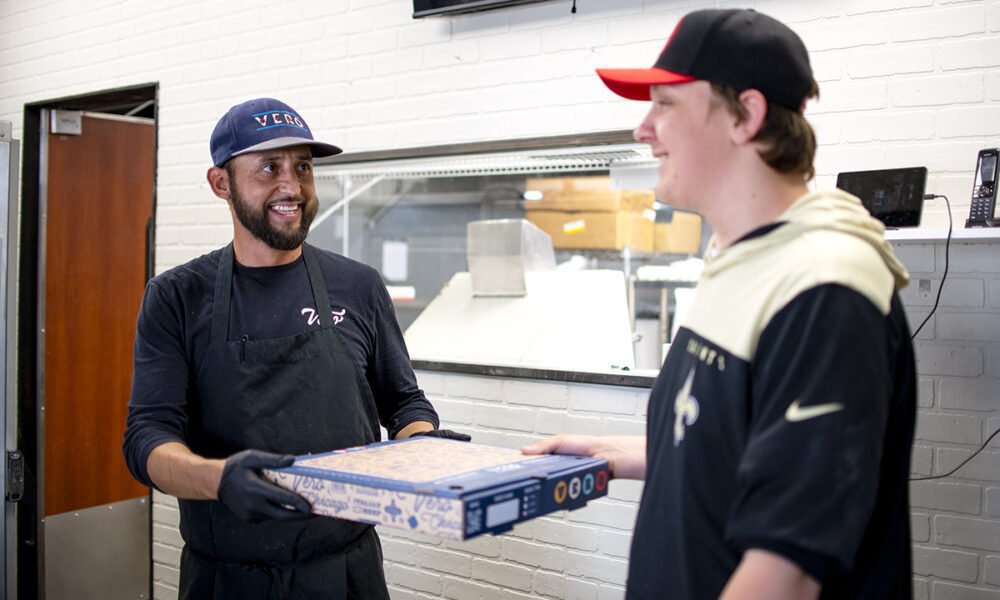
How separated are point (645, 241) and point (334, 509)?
3.58 metres

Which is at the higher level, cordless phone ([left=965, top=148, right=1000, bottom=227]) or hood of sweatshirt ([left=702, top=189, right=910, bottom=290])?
cordless phone ([left=965, top=148, right=1000, bottom=227])

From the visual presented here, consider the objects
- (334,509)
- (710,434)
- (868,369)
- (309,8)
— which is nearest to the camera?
(868,369)

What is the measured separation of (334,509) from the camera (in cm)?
129

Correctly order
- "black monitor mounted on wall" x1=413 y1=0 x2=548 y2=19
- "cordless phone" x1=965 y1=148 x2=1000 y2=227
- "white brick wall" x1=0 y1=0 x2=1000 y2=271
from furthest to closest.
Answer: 1. "black monitor mounted on wall" x1=413 y1=0 x2=548 y2=19
2. "white brick wall" x1=0 y1=0 x2=1000 y2=271
3. "cordless phone" x1=965 y1=148 x2=1000 y2=227

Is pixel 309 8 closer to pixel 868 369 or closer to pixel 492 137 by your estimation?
pixel 492 137

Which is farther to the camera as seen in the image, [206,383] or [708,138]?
[206,383]

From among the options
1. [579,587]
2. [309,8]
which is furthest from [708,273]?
[309,8]

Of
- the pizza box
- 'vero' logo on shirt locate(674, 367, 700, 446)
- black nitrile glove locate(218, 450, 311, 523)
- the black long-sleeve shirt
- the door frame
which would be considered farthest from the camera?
the door frame

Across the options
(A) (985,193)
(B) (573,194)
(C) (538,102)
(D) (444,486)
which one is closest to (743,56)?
(D) (444,486)

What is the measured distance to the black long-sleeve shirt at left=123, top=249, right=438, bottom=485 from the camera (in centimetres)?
172

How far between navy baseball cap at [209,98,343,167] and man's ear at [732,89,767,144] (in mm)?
1129

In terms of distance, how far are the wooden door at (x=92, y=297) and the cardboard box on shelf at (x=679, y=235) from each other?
8.42 feet

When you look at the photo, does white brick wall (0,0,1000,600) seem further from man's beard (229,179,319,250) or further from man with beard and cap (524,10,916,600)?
man with beard and cap (524,10,916,600)

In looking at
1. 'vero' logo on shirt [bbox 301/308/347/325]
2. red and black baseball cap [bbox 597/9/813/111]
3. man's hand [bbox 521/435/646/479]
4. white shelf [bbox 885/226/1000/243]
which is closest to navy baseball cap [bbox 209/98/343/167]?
'vero' logo on shirt [bbox 301/308/347/325]
